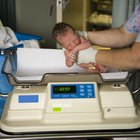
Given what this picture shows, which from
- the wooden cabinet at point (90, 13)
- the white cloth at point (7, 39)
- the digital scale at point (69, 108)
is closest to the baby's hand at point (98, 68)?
the digital scale at point (69, 108)

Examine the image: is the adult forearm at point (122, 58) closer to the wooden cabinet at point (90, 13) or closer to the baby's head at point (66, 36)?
the baby's head at point (66, 36)

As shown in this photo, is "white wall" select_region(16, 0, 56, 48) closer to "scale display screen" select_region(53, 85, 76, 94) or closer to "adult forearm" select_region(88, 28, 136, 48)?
"adult forearm" select_region(88, 28, 136, 48)

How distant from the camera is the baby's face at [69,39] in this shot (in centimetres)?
136

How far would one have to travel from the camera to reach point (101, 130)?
111cm

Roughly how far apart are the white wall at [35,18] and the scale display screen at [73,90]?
123cm

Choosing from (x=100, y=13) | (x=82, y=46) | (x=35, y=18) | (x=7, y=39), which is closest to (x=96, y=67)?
(x=82, y=46)

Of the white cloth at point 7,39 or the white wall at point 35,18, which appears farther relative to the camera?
the white wall at point 35,18

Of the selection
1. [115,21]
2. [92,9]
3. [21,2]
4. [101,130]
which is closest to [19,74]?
[101,130]

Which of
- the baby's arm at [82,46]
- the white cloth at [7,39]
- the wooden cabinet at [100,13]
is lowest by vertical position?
the wooden cabinet at [100,13]

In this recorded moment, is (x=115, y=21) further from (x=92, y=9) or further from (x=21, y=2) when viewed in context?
(x=92, y=9)

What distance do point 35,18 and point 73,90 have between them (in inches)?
54.9

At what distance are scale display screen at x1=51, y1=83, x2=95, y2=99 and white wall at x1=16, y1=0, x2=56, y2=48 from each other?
123 cm

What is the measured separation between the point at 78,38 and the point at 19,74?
300 mm

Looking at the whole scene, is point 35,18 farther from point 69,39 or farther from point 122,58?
point 122,58
